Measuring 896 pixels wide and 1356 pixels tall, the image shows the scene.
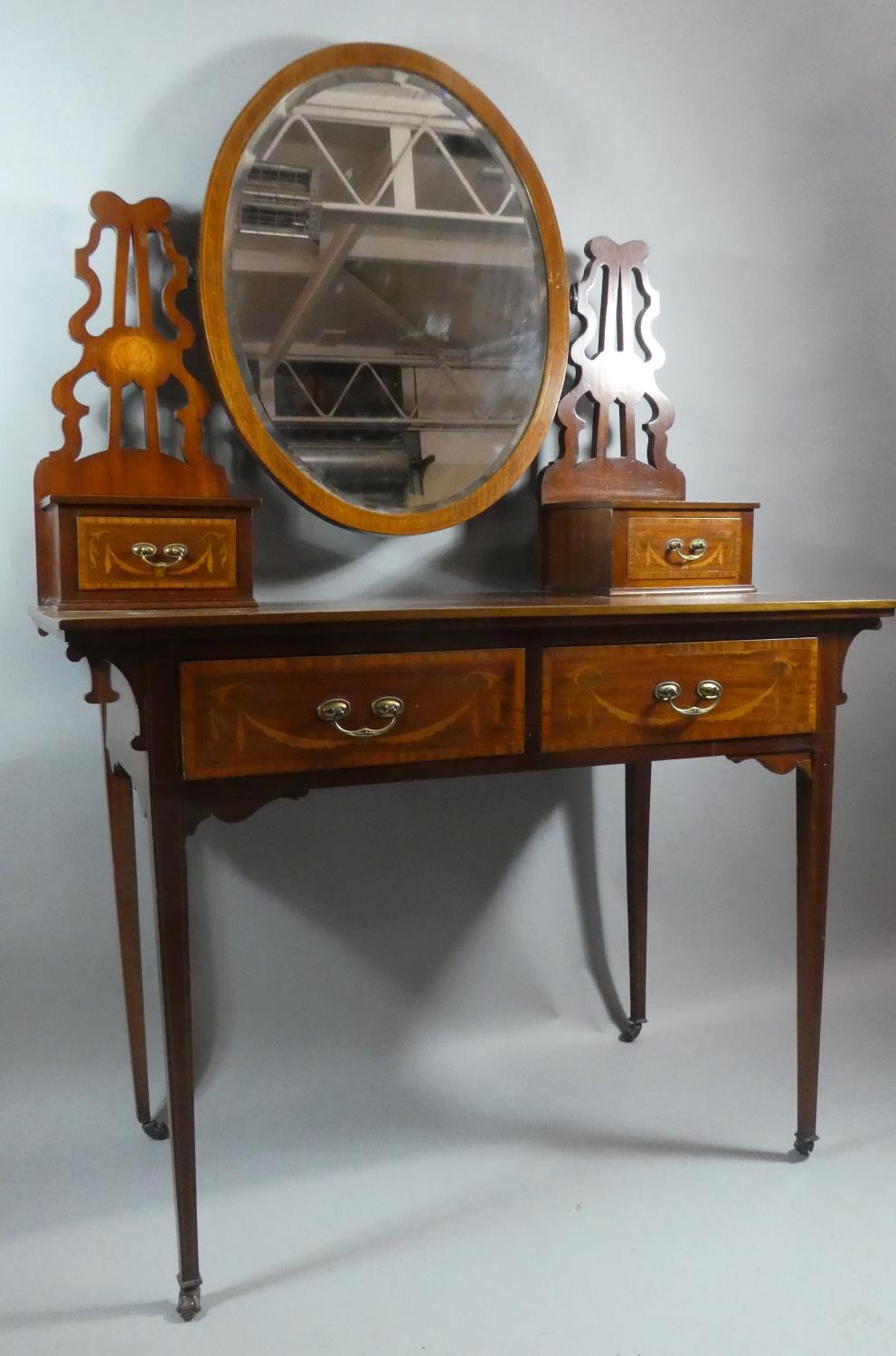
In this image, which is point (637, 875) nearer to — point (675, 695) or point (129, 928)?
point (675, 695)

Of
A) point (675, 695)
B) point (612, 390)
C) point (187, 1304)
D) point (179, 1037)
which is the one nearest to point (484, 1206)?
point (187, 1304)

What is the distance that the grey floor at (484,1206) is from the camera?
1350mm

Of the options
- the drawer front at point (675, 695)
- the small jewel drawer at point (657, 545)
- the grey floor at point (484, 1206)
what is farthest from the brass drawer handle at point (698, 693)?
the grey floor at point (484, 1206)

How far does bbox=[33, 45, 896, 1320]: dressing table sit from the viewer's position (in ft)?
4.39

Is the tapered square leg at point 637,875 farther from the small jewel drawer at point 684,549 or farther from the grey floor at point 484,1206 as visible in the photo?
the small jewel drawer at point 684,549

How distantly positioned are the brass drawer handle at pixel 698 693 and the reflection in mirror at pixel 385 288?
1.62 ft

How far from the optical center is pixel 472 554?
193cm

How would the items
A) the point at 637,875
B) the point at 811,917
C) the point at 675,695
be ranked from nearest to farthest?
the point at 675,695 < the point at 811,917 < the point at 637,875

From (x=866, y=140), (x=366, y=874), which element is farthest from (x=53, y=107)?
(x=866, y=140)

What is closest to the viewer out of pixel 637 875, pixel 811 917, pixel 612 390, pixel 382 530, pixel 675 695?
pixel 675 695

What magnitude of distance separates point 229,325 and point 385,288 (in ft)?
0.82

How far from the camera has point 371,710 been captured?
1371 millimetres

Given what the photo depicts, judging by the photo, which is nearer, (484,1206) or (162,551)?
(162,551)

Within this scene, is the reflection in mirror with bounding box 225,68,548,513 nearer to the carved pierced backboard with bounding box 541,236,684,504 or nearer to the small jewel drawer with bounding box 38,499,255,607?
the carved pierced backboard with bounding box 541,236,684,504
